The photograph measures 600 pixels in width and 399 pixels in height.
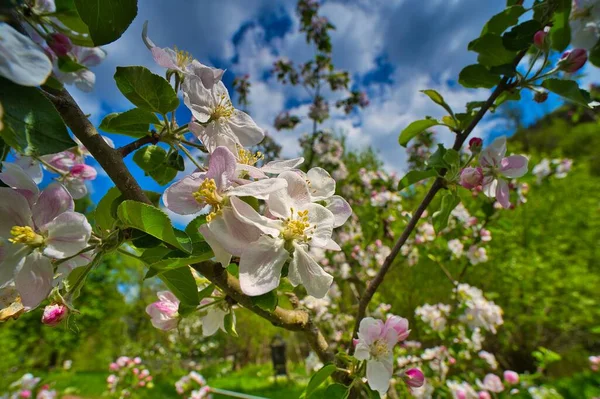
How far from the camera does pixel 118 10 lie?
42 cm

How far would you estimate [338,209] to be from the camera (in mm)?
546

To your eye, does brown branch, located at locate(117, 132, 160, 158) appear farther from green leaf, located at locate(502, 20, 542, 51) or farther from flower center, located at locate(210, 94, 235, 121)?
green leaf, located at locate(502, 20, 542, 51)

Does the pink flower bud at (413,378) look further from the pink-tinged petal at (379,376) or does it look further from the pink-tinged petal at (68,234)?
the pink-tinged petal at (68,234)

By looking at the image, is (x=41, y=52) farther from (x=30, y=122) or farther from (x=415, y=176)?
(x=415, y=176)

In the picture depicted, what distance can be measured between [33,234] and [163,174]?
0.76 ft

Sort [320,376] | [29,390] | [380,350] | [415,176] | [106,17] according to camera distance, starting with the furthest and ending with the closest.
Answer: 1. [29,390]
2. [415,176]
3. [380,350]
4. [320,376]
5. [106,17]

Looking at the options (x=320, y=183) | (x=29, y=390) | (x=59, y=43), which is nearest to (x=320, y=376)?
(x=320, y=183)

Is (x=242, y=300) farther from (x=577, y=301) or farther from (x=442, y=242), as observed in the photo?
(x=577, y=301)

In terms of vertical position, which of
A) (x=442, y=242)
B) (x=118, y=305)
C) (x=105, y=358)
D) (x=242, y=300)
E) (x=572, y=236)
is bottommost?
(x=105, y=358)

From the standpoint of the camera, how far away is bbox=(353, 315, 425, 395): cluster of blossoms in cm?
68

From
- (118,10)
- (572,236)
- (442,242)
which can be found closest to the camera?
(118,10)

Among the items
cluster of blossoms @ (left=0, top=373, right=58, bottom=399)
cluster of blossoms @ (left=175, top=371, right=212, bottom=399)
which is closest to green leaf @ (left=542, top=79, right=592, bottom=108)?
cluster of blossoms @ (left=175, top=371, right=212, bottom=399)

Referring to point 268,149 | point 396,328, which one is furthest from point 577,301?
point 396,328

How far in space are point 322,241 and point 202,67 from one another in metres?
0.33
